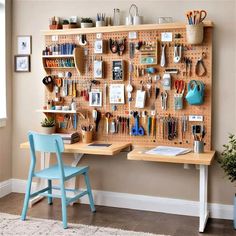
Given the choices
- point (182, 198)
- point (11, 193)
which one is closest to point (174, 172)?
point (182, 198)

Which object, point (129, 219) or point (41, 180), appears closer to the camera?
point (129, 219)

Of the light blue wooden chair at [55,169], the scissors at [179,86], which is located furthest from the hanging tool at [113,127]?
the scissors at [179,86]

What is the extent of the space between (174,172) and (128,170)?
48 centimetres

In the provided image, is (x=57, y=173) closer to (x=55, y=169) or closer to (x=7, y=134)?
(x=55, y=169)

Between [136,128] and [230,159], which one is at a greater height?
[136,128]

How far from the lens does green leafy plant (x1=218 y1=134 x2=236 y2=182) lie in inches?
135

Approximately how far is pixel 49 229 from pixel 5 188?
123 cm

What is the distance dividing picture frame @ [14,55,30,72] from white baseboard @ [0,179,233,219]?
1559 millimetres

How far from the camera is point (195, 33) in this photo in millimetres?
3486

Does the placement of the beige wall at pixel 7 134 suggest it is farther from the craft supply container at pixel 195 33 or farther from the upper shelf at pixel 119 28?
the craft supply container at pixel 195 33

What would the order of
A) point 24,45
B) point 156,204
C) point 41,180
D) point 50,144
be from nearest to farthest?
point 50,144 < point 156,204 < point 41,180 < point 24,45

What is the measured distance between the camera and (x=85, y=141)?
392 centimetres

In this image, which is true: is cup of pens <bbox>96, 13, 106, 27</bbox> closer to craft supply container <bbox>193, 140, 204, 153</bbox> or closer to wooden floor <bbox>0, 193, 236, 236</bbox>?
craft supply container <bbox>193, 140, 204, 153</bbox>

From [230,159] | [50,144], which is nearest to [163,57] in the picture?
[230,159]
